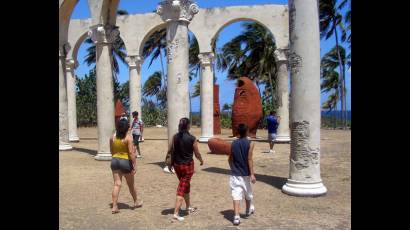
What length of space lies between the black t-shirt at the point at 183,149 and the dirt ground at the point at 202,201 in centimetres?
91

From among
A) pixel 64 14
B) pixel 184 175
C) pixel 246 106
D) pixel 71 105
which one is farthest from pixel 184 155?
pixel 71 105

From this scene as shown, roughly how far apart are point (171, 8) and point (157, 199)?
5229 mm

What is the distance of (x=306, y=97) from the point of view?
6.92 meters

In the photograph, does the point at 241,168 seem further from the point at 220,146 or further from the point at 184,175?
the point at 220,146

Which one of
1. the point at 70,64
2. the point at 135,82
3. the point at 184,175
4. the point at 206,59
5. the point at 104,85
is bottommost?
the point at 184,175

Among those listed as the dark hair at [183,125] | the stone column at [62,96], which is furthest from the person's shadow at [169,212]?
the stone column at [62,96]

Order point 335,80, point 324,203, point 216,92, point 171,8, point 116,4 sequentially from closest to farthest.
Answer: point 324,203, point 171,8, point 116,4, point 216,92, point 335,80

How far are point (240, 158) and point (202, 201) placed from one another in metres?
1.64

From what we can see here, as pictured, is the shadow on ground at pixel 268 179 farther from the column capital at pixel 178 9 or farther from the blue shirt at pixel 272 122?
Answer: the column capital at pixel 178 9

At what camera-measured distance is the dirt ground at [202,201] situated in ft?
17.2

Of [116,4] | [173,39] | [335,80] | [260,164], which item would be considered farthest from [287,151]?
[335,80]

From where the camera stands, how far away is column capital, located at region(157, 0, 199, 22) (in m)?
9.35

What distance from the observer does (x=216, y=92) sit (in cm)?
2417
